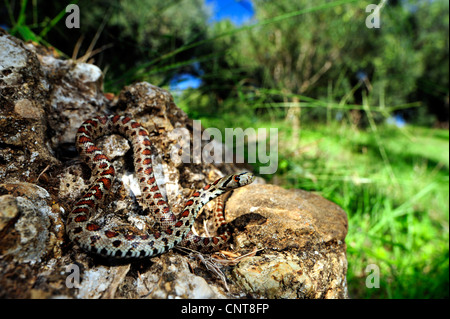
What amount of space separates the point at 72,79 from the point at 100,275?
11.8 feet

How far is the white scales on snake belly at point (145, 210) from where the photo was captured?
10.1 feet

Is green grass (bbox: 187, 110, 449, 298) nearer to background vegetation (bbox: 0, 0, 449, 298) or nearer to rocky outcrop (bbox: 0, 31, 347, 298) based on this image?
background vegetation (bbox: 0, 0, 449, 298)

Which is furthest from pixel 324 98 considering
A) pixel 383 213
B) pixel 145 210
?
pixel 145 210

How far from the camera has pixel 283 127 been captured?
7.71m

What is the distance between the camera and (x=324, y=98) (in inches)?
457

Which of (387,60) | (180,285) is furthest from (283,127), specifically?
(387,60)

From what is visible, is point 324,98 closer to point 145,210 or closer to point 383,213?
point 383,213

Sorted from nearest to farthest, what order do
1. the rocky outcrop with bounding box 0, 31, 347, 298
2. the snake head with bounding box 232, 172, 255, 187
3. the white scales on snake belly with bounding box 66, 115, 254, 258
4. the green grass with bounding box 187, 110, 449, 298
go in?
the rocky outcrop with bounding box 0, 31, 347, 298
the white scales on snake belly with bounding box 66, 115, 254, 258
the snake head with bounding box 232, 172, 255, 187
the green grass with bounding box 187, 110, 449, 298

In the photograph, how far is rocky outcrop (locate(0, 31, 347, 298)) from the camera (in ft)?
8.82

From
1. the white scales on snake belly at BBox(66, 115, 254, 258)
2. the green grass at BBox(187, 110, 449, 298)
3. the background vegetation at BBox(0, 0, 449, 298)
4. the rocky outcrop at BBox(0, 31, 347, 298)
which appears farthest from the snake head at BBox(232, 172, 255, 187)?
the background vegetation at BBox(0, 0, 449, 298)

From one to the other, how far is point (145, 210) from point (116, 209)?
410 mm

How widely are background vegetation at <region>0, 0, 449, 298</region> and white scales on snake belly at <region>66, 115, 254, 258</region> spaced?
2005 millimetres

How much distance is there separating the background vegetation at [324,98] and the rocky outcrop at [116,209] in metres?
1.45
